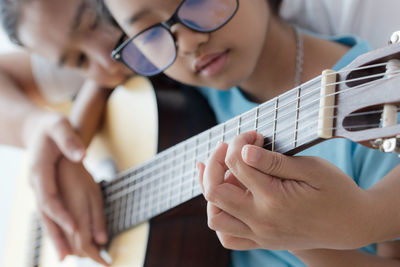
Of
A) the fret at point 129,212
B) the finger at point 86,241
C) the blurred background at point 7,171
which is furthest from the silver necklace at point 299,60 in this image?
the blurred background at point 7,171

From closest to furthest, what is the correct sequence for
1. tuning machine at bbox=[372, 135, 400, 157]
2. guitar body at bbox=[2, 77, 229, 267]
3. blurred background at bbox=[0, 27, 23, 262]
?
tuning machine at bbox=[372, 135, 400, 157] → guitar body at bbox=[2, 77, 229, 267] → blurred background at bbox=[0, 27, 23, 262]

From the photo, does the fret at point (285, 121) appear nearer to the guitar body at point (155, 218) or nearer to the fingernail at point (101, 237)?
the guitar body at point (155, 218)

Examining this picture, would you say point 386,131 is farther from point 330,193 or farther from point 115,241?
point 115,241

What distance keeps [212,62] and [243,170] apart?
0.94ft

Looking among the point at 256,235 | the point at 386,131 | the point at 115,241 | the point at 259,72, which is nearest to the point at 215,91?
the point at 259,72

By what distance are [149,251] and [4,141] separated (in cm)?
58

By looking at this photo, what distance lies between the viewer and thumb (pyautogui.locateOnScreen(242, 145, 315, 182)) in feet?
1.57

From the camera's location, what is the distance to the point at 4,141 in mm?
1209

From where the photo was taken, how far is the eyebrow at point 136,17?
2.41 feet

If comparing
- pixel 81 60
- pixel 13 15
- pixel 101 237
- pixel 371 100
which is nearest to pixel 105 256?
pixel 101 237

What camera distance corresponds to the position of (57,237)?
95 cm

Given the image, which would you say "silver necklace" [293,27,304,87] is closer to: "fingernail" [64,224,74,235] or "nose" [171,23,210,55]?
"nose" [171,23,210,55]

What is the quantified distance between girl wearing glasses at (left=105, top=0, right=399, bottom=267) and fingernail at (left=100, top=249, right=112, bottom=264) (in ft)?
0.78

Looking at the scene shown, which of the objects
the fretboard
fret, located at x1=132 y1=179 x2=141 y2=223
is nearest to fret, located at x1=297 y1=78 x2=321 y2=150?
the fretboard
